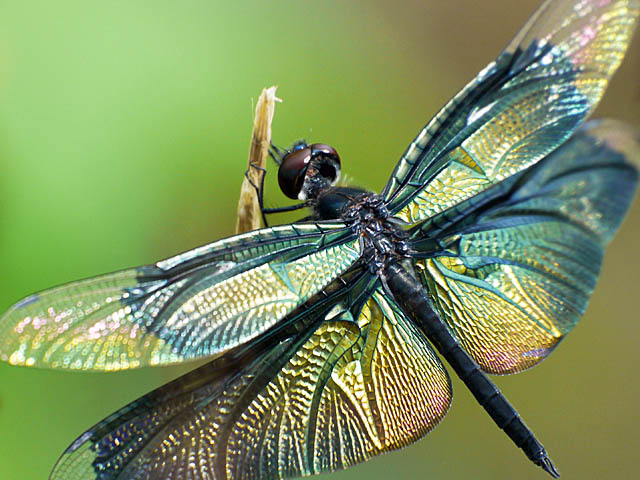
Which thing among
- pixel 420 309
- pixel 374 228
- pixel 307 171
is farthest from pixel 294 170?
pixel 420 309

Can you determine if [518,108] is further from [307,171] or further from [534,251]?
[307,171]

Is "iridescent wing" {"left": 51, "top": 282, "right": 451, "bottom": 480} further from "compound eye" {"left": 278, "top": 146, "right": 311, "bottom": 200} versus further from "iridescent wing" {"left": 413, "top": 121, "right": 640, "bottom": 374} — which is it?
"compound eye" {"left": 278, "top": 146, "right": 311, "bottom": 200}

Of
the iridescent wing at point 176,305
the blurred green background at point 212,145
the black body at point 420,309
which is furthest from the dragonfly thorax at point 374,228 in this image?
the blurred green background at point 212,145

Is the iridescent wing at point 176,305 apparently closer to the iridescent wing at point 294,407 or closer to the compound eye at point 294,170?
→ the iridescent wing at point 294,407

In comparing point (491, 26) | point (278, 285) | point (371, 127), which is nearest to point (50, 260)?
point (278, 285)

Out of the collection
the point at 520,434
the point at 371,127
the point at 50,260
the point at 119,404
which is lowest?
the point at 520,434

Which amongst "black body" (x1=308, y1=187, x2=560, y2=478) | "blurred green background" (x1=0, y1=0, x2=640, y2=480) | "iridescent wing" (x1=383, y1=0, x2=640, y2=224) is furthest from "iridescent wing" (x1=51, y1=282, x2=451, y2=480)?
"blurred green background" (x1=0, y1=0, x2=640, y2=480)

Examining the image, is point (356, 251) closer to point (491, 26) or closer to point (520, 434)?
point (520, 434)

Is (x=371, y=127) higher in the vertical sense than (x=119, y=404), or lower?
higher
